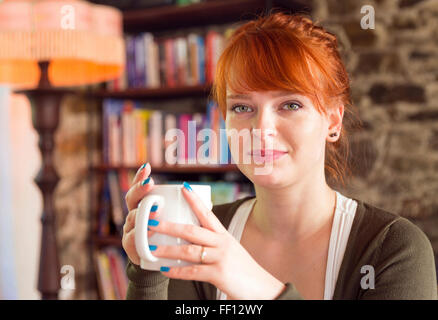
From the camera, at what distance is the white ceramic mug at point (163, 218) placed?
0.44 metres

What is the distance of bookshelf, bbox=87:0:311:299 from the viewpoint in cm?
206

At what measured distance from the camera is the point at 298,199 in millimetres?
670

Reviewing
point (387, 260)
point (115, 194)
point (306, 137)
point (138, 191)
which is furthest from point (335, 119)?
point (115, 194)

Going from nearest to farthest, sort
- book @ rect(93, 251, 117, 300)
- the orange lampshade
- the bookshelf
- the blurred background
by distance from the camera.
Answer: the orange lampshade → the blurred background → the bookshelf → book @ rect(93, 251, 117, 300)

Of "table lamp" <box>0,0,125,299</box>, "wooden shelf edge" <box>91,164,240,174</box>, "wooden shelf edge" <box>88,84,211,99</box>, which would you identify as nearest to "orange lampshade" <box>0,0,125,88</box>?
"table lamp" <box>0,0,125,299</box>

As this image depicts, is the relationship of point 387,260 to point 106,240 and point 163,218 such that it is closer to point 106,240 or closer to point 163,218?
point 163,218

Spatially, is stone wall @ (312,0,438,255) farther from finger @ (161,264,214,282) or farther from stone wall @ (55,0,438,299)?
finger @ (161,264,214,282)

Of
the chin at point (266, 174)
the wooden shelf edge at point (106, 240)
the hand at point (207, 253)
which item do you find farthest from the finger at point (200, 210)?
the wooden shelf edge at point (106, 240)

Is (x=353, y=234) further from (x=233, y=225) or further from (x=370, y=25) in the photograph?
(x=370, y=25)

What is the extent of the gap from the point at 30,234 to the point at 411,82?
1.72 m

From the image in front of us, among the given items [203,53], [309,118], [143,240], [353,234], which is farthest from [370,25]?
[203,53]

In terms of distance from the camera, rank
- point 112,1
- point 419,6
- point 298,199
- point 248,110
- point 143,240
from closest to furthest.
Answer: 1. point 143,240
2. point 248,110
3. point 298,199
4. point 419,6
5. point 112,1

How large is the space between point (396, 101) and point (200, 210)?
70.4 inches

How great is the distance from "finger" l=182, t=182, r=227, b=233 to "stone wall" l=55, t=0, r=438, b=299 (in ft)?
5.13
